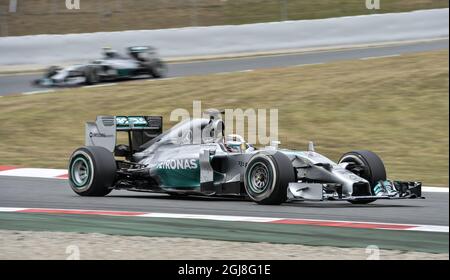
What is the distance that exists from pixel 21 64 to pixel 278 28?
783 cm

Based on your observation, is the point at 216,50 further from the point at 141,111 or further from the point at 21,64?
the point at 141,111

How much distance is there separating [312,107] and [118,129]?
24.1ft

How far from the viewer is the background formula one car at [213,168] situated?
10.9 meters

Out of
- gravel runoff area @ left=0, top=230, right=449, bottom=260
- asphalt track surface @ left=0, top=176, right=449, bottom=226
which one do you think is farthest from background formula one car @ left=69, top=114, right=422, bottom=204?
gravel runoff area @ left=0, top=230, right=449, bottom=260

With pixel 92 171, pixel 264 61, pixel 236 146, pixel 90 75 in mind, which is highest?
pixel 264 61

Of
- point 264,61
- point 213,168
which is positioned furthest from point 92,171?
point 264,61

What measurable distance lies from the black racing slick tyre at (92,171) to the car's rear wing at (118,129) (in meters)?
0.41

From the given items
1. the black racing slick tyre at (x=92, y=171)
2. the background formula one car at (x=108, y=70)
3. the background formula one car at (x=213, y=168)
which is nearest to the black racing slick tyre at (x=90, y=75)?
the background formula one car at (x=108, y=70)

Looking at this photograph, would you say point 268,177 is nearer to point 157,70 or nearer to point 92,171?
point 92,171

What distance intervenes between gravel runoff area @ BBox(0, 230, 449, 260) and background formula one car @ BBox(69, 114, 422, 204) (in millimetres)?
2115

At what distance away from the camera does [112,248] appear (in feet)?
28.1

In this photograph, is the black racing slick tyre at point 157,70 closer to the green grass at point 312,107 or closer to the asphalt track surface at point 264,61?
the asphalt track surface at point 264,61

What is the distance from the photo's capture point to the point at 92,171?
12133mm

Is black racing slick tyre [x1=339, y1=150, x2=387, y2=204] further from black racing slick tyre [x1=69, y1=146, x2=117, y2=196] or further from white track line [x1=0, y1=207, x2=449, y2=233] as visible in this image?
black racing slick tyre [x1=69, y1=146, x2=117, y2=196]
